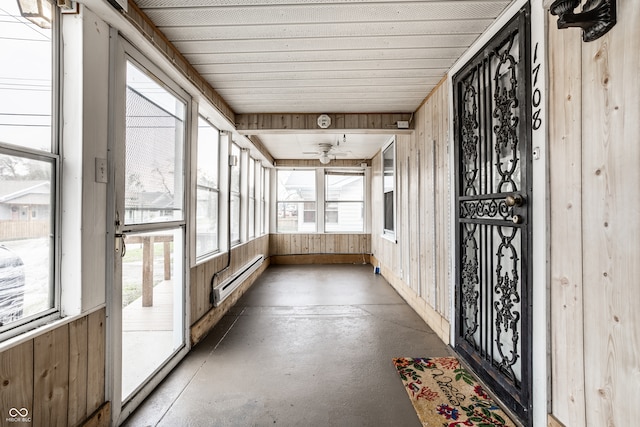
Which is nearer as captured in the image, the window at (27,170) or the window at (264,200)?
the window at (27,170)

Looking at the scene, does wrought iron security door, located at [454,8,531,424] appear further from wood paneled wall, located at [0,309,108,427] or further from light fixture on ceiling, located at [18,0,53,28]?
light fixture on ceiling, located at [18,0,53,28]

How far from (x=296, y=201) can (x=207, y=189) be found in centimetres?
406

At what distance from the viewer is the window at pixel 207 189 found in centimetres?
315

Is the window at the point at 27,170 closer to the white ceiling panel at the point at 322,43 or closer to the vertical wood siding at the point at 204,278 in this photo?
the white ceiling panel at the point at 322,43

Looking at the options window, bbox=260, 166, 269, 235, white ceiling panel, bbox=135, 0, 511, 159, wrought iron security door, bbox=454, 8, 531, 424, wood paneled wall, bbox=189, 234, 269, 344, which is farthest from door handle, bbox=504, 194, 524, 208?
window, bbox=260, 166, 269, 235

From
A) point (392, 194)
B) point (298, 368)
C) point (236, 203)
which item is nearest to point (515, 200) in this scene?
point (298, 368)

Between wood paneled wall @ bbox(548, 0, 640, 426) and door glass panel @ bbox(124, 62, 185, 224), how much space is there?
2.51m

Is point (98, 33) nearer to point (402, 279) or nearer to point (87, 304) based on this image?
point (87, 304)

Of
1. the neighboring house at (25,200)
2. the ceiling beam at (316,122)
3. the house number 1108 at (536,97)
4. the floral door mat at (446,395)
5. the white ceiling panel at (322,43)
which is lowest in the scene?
the floral door mat at (446,395)

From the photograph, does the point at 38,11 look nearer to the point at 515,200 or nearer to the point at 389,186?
the point at 515,200

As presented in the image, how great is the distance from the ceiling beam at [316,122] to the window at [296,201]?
137 inches

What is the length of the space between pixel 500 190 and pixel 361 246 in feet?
17.5

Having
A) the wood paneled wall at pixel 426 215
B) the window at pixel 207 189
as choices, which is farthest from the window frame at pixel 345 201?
the window at pixel 207 189

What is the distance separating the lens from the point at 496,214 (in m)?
2.01
